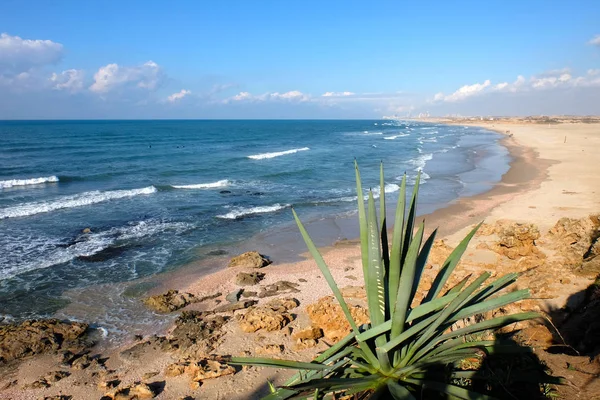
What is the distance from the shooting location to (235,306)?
356 inches

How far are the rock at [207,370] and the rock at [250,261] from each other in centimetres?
492

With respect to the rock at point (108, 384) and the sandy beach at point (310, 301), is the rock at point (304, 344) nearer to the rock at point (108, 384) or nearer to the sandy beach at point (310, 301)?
the sandy beach at point (310, 301)

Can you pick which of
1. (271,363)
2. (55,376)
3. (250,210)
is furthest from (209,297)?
(250,210)

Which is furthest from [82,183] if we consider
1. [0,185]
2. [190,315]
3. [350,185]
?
[190,315]

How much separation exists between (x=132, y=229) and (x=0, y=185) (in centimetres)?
1415

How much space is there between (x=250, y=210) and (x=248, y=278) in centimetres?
850

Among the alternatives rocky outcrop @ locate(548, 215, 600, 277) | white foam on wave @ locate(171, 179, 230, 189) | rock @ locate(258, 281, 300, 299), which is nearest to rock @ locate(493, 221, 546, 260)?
rocky outcrop @ locate(548, 215, 600, 277)

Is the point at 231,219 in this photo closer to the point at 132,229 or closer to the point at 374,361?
the point at 132,229

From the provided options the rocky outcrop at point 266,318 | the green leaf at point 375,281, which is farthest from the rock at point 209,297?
the green leaf at point 375,281

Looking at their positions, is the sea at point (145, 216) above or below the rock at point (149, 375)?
above

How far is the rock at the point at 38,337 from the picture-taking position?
7367mm

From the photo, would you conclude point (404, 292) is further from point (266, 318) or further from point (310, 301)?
point (310, 301)

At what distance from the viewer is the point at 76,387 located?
6.44m

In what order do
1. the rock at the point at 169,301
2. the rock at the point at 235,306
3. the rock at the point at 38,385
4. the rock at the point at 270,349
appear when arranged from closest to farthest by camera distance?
the rock at the point at 38,385 → the rock at the point at 270,349 → the rock at the point at 235,306 → the rock at the point at 169,301
